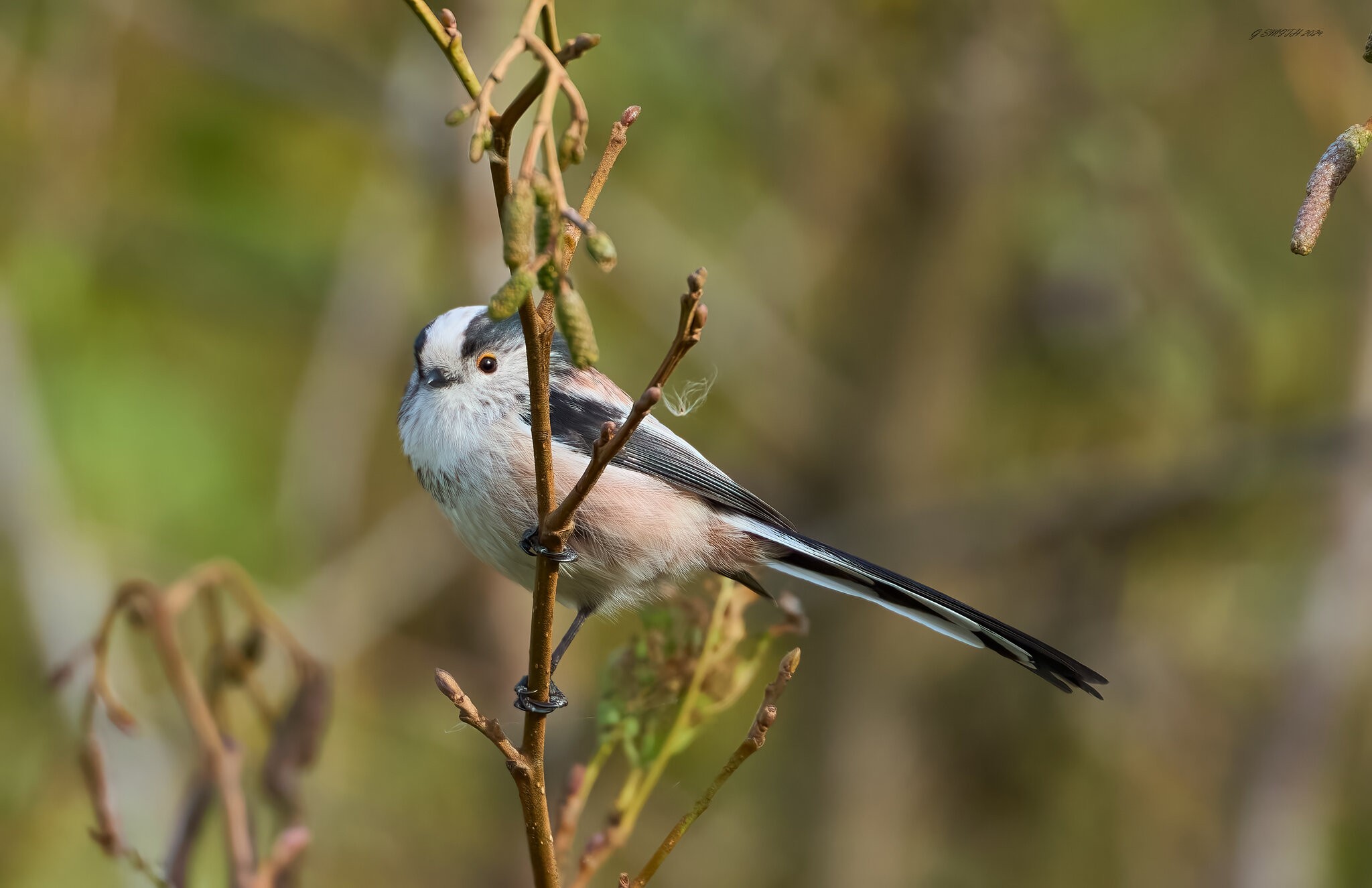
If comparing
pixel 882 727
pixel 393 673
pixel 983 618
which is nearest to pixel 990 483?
pixel 882 727

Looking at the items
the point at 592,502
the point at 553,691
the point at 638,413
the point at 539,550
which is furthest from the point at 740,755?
the point at 592,502

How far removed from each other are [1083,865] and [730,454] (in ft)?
8.86

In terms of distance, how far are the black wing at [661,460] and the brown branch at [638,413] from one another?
1.26 m

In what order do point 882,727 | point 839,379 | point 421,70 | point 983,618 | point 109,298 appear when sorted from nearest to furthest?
1. point 983,618
2. point 421,70
3. point 109,298
4. point 882,727
5. point 839,379

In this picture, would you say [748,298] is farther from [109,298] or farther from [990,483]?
[109,298]

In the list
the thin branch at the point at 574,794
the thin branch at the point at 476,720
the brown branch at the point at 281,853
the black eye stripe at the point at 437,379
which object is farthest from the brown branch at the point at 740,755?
the black eye stripe at the point at 437,379

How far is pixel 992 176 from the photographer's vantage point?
18.6ft

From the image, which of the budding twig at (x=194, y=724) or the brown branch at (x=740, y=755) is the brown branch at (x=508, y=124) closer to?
the brown branch at (x=740, y=755)

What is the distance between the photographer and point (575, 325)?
122 cm

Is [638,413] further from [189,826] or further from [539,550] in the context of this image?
[189,826]

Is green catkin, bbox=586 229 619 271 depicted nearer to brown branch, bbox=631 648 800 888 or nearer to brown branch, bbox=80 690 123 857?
brown branch, bbox=631 648 800 888

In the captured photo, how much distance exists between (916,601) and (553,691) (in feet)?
2.70

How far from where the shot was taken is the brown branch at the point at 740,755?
1.69 metres

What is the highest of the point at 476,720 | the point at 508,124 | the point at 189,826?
the point at 508,124
